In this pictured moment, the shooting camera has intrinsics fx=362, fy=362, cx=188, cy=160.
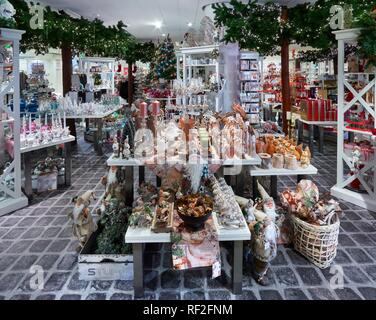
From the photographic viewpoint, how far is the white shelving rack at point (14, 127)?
409cm

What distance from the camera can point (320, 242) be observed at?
287 cm

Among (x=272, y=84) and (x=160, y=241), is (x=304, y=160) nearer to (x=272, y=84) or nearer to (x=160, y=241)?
(x=160, y=241)

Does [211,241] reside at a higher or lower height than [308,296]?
higher

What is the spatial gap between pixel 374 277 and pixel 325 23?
4608 mm

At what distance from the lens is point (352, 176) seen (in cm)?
452

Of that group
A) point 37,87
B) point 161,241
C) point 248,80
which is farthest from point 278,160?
point 37,87

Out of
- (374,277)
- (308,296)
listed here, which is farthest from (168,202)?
(374,277)

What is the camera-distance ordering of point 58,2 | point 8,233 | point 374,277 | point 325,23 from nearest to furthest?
point 374,277 → point 8,233 → point 325,23 → point 58,2

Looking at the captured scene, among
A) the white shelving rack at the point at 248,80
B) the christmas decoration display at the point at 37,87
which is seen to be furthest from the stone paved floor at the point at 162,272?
the christmas decoration display at the point at 37,87

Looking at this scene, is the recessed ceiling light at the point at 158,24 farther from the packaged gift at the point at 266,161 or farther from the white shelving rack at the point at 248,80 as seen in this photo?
the packaged gift at the point at 266,161

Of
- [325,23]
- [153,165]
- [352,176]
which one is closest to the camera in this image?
[153,165]

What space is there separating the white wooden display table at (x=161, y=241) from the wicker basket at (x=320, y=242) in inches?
27.2

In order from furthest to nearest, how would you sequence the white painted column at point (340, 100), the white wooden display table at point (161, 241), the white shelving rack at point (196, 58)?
the white shelving rack at point (196, 58) < the white painted column at point (340, 100) < the white wooden display table at point (161, 241)

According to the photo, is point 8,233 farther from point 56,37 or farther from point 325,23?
point 325,23
